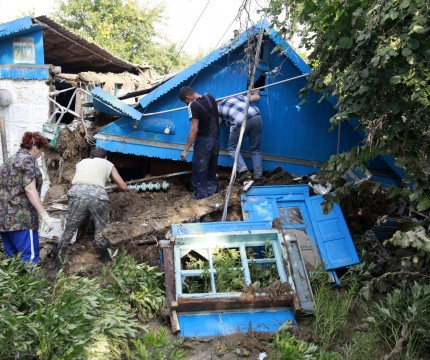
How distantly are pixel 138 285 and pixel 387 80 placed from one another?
340 centimetres

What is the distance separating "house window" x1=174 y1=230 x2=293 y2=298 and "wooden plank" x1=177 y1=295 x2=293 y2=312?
79 mm

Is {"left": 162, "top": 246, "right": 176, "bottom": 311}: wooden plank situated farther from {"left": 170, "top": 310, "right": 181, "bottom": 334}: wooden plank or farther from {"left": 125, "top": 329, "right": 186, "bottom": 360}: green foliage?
{"left": 125, "top": 329, "right": 186, "bottom": 360}: green foliage

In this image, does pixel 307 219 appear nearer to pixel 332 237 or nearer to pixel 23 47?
pixel 332 237

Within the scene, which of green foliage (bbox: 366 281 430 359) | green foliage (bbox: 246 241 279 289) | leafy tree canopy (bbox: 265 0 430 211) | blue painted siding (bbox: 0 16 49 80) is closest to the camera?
leafy tree canopy (bbox: 265 0 430 211)

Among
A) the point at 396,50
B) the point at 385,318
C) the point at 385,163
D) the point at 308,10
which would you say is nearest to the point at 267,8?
the point at 308,10

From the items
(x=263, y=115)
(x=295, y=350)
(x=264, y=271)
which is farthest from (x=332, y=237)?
(x=263, y=115)

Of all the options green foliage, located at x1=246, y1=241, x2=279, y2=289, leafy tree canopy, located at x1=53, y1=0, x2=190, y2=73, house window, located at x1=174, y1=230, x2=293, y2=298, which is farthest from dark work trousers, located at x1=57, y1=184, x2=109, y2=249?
leafy tree canopy, located at x1=53, y1=0, x2=190, y2=73

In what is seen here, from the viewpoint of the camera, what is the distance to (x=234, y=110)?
7582mm

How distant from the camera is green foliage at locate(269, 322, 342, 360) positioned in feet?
13.9

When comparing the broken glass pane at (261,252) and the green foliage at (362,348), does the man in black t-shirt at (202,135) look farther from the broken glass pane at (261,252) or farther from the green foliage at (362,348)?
the green foliage at (362,348)

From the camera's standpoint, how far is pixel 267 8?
684 centimetres

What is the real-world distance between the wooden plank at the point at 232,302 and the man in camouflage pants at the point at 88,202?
5.86ft

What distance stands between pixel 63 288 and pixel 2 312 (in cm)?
90

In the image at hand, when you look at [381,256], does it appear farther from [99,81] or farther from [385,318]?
[99,81]
